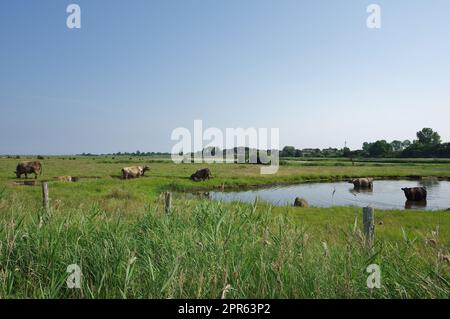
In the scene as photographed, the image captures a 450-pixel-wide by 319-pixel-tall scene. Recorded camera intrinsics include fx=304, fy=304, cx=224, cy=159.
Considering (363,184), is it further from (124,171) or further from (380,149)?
(380,149)

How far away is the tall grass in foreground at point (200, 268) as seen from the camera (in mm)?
3322

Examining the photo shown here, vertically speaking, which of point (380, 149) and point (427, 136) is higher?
point (427, 136)

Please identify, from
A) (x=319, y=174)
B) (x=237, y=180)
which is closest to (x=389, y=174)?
(x=319, y=174)

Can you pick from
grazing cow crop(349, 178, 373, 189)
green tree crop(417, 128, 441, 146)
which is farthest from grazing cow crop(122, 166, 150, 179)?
green tree crop(417, 128, 441, 146)

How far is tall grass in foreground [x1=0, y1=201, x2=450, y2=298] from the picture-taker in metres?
3.32

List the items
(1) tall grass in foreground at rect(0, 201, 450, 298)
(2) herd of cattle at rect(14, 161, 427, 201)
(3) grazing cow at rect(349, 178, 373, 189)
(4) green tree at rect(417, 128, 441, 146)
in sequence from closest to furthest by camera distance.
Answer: (1) tall grass in foreground at rect(0, 201, 450, 298) < (2) herd of cattle at rect(14, 161, 427, 201) < (3) grazing cow at rect(349, 178, 373, 189) < (4) green tree at rect(417, 128, 441, 146)

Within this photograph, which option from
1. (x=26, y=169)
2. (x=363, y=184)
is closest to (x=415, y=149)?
(x=363, y=184)

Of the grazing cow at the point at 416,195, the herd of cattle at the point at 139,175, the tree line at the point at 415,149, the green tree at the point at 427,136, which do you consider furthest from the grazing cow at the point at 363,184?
the green tree at the point at 427,136

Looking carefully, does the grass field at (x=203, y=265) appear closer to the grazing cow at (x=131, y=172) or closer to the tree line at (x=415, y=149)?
the grazing cow at (x=131, y=172)

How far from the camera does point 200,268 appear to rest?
3.70m

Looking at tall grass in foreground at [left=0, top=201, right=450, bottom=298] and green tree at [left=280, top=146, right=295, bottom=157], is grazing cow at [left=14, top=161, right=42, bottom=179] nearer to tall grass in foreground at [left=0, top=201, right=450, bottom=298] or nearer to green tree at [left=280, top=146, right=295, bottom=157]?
tall grass in foreground at [left=0, top=201, right=450, bottom=298]
